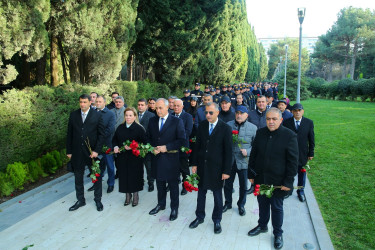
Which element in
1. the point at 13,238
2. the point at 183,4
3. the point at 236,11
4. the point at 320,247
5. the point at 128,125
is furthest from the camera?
the point at 236,11

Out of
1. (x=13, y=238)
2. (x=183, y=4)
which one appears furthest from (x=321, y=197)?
(x=183, y=4)

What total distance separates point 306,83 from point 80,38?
36532mm

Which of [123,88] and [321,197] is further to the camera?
[123,88]

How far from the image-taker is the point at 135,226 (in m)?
5.06

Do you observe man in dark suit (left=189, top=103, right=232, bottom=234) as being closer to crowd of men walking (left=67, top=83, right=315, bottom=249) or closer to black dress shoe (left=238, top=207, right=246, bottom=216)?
crowd of men walking (left=67, top=83, right=315, bottom=249)

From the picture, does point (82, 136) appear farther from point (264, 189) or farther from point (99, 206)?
point (264, 189)

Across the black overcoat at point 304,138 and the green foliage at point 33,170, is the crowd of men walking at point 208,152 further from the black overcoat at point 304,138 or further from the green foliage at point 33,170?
the green foliage at point 33,170

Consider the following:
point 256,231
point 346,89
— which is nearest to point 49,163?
point 256,231

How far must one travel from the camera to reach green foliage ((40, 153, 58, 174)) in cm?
767

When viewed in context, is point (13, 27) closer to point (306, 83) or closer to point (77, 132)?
point (77, 132)

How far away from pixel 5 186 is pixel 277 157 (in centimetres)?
563

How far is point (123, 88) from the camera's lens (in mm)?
12234

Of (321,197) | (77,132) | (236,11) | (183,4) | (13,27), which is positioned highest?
(236,11)

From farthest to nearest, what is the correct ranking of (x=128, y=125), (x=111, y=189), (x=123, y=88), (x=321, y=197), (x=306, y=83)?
(x=306, y=83) < (x=123, y=88) < (x=111, y=189) < (x=321, y=197) < (x=128, y=125)
